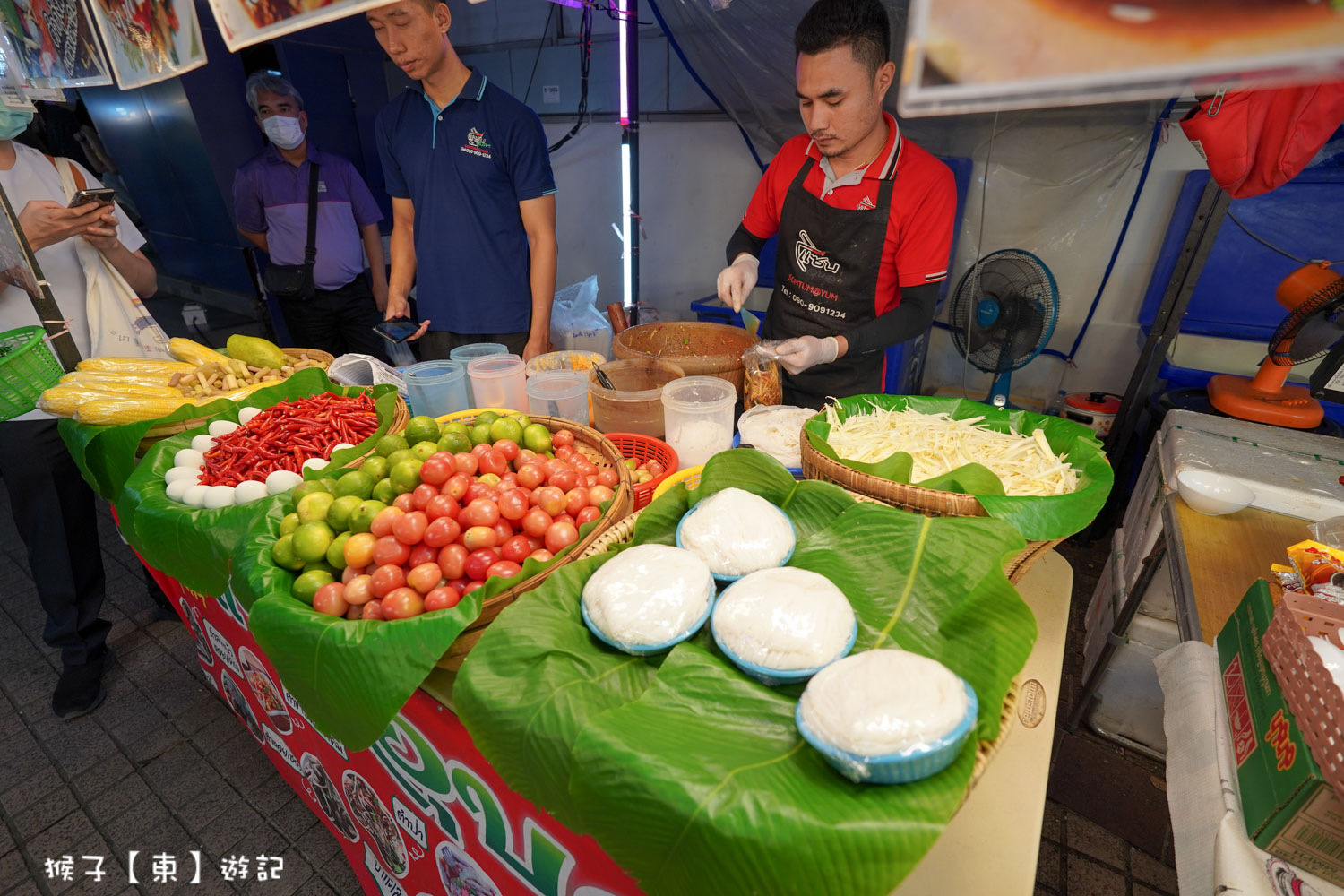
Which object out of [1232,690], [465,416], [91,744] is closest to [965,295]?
[1232,690]

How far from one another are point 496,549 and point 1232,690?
1930mm

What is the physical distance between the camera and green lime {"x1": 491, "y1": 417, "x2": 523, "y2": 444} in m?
1.71

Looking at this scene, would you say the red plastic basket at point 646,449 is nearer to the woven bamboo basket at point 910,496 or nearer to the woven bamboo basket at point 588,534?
the woven bamboo basket at point 588,534

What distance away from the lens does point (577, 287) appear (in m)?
5.32

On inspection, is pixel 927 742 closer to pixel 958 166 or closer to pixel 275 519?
pixel 275 519

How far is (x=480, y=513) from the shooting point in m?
1.37

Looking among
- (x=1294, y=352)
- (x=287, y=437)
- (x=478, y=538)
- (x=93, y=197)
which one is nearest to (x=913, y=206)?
(x=1294, y=352)

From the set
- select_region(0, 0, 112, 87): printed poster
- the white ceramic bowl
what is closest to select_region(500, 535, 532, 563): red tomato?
the white ceramic bowl

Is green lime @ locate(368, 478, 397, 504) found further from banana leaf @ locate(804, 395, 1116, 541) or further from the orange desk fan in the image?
the orange desk fan

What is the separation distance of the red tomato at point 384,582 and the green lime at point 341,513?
0.22 m

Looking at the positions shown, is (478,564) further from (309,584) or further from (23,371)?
(23,371)

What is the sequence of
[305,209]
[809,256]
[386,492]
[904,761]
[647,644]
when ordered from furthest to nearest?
[305,209]
[809,256]
[386,492]
[647,644]
[904,761]

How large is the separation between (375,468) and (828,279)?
2.17m

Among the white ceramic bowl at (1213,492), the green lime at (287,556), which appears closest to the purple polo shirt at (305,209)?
the green lime at (287,556)
